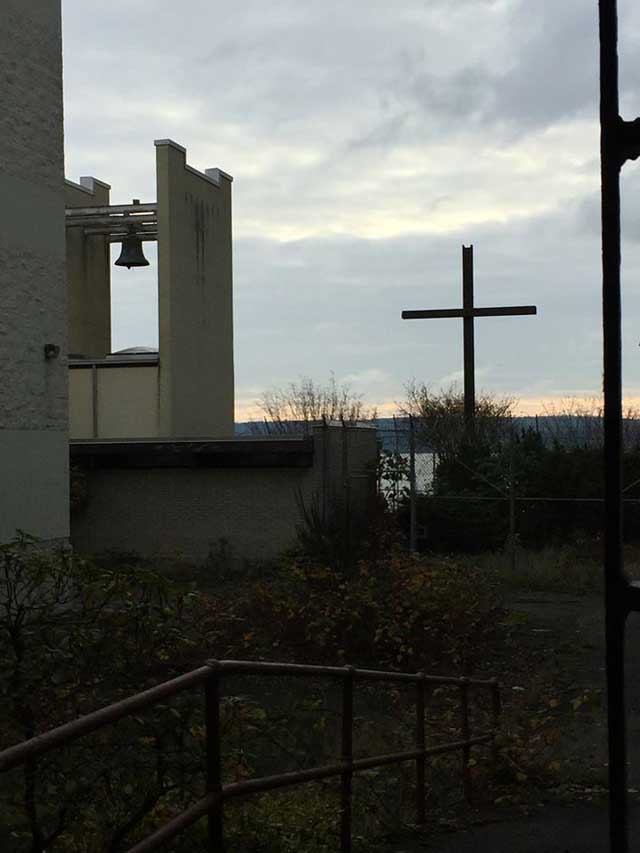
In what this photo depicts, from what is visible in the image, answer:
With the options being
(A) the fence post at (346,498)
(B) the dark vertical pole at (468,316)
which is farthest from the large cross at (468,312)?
(A) the fence post at (346,498)

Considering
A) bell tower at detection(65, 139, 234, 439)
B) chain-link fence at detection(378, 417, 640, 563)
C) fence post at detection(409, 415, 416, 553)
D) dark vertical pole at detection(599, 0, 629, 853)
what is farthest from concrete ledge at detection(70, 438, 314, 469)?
dark vertical pole at detection(599, 0, 629, 853)

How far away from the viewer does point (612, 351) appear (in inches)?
81.9

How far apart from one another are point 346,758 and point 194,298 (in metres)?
24.5

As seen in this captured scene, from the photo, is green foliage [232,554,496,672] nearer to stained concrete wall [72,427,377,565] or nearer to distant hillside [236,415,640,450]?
stained concrete wall [72,427,377,565]

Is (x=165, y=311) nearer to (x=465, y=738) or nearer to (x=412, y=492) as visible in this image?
(x=412, y=492)

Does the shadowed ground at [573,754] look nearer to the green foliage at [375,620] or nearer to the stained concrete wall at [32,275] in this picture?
the green foliage at [375,620]

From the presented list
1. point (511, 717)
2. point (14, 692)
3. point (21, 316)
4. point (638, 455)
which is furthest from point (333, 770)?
point (638, 455)

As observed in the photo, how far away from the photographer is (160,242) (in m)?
28.1

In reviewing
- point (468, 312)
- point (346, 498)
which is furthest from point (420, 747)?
point (468, 312)

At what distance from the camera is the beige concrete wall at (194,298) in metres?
28.0

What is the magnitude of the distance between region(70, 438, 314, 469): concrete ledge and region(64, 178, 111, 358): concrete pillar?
337 inches

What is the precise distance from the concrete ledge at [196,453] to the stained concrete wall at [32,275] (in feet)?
16.3

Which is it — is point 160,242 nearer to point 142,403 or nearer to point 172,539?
point 142,403

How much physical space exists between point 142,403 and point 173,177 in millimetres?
5396
